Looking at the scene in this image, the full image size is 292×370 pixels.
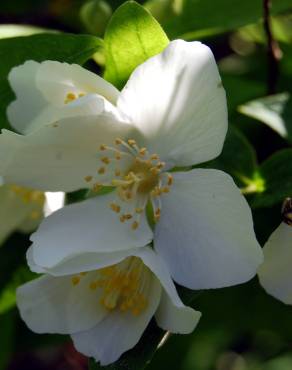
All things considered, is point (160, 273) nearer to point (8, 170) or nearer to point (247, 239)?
point (247, 239)

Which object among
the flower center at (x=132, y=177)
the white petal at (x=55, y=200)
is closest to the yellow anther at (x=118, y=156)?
the flower center at (x=132, y=177)

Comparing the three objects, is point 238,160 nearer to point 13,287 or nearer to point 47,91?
point 47,91

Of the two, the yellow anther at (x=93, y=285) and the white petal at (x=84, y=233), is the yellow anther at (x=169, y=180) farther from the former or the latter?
the yellow anther at (x=93, y=285)

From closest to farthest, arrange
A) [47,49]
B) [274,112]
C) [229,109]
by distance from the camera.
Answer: [47,49] < [274,112] < [229,109]

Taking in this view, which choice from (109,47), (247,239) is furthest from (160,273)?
(109,47)

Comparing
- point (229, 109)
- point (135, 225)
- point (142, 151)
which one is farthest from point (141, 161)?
point (229, 109)

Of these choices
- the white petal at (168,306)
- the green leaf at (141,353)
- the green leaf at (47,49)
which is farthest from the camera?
the green leaf at (47,49)
